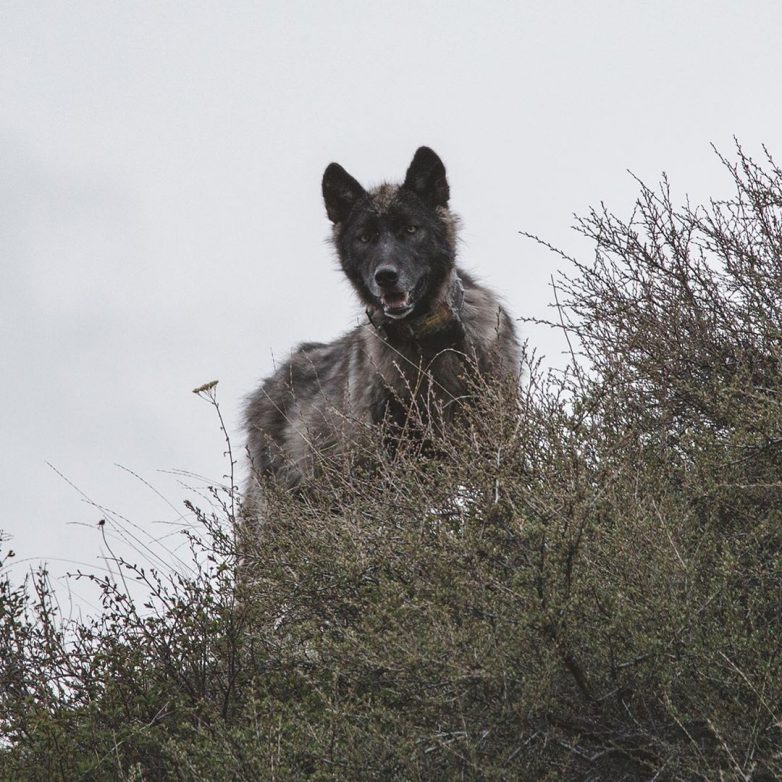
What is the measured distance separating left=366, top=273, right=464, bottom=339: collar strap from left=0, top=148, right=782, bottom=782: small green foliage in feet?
5.25

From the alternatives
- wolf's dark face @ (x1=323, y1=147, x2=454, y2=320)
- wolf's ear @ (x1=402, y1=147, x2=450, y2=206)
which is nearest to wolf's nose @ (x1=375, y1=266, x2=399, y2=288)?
wolf's dark face @ (x1=323, y1=147, x2=454, y2=320)

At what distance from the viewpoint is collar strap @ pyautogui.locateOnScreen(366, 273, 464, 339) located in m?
6.80

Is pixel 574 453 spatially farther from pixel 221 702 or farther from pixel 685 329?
pixel 221 702

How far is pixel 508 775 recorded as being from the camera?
2.78 metres

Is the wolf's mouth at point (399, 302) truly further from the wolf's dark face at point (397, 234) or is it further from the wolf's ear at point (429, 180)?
the wolf's ear at point (429, 180)

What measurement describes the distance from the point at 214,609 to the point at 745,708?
7.85 feet

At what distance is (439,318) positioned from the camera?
6805mm

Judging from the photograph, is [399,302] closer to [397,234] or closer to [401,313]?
[401,313]

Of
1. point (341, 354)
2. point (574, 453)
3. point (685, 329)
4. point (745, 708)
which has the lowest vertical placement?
point (745, 708)

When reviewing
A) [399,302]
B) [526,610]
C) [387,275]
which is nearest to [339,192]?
[387,275]

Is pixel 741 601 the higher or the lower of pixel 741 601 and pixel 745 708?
the higher

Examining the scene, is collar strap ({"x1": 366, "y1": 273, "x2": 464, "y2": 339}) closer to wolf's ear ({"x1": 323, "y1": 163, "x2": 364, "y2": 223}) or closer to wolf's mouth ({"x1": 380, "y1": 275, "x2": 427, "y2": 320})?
wolf's mouth ({"x1": 380, "y1": 275, "x2": 427, "y2": 320})

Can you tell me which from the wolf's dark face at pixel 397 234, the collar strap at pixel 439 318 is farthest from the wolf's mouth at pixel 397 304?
the collar strap at pixel 439 318

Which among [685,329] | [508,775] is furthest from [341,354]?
[508,775]
